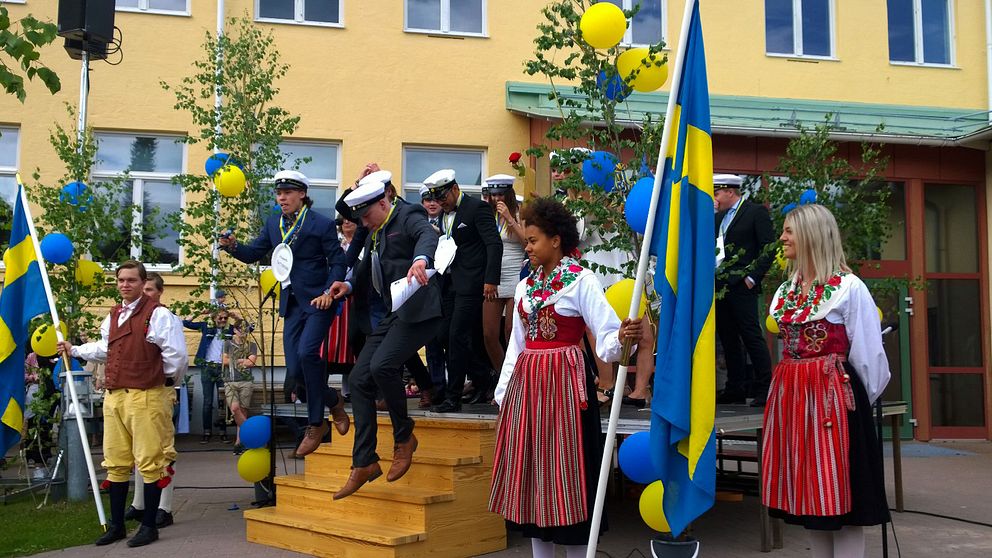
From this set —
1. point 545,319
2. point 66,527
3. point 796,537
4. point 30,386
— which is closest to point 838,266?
point 545,319

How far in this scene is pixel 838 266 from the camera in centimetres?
438

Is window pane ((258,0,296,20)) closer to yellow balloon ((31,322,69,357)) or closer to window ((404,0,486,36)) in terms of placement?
window ((404,0,486,36))

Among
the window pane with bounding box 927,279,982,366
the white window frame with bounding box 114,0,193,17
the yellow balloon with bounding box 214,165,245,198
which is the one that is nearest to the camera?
the yellow balloon with bounding box 214,165,245,198

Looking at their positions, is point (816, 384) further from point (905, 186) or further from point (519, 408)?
point (905, 186)

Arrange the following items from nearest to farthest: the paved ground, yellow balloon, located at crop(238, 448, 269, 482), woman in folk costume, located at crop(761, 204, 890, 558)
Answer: woman in folk costume, located at crop(761, 204, 890, 558) < the paved ground < yellow balloon, located at crop(238, 448, 269, 482)

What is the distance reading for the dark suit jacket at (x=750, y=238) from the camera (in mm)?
7371

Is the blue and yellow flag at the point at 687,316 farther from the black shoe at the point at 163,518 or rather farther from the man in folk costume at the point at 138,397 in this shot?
the black shoe at the point at 163,518

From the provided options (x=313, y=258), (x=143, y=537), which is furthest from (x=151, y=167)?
(x=143, y=537)

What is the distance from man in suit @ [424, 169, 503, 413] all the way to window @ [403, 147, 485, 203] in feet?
22.4

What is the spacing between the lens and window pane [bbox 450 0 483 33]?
1427 cm

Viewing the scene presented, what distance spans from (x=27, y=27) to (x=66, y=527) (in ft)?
12.5

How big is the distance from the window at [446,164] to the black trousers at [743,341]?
6861 millimetres

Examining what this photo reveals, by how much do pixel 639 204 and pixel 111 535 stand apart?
439 cm

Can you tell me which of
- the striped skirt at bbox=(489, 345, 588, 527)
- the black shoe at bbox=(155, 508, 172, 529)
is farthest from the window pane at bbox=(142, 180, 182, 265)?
the striped skirt at bbox=(489, 345, 588, 527)
